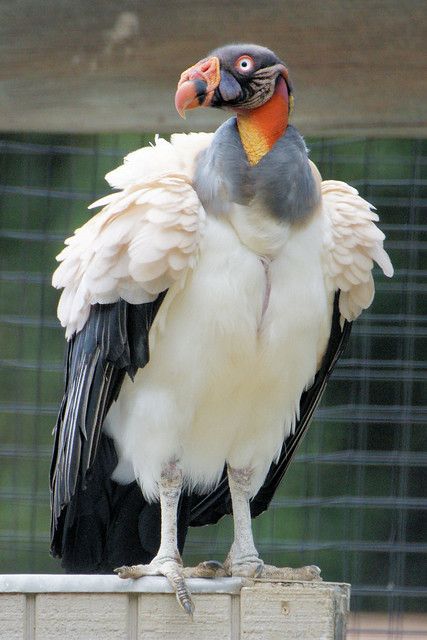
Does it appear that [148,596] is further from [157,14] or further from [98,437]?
[157,14]

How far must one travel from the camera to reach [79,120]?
2.93 meters

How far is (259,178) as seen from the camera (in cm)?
324

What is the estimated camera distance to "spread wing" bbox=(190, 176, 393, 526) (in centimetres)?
343

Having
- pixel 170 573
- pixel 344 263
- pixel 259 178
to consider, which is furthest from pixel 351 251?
pixel 170 573

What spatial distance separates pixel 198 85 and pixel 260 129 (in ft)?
1.07

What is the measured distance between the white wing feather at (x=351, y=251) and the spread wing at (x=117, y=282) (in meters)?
0.38

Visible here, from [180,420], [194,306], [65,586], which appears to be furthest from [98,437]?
[65,586]

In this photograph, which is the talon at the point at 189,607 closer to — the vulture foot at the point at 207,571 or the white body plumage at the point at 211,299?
the vulture foot at the point at 207,571

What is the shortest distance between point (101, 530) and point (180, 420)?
0.51 metres

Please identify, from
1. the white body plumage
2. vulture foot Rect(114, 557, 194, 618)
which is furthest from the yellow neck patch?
vulture foot Rect(114, 557, 194, 618)

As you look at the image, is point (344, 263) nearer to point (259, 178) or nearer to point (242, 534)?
point (259, 178)

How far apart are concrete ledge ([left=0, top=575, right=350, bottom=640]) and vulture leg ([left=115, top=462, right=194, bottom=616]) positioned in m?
0.04

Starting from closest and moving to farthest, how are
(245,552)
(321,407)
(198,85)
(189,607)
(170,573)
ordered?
(189,607)
(198,85)
(170,573)
(245,552)
(321,407)

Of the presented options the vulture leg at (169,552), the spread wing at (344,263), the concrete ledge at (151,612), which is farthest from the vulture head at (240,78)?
the concrete ledge at (151,612)
